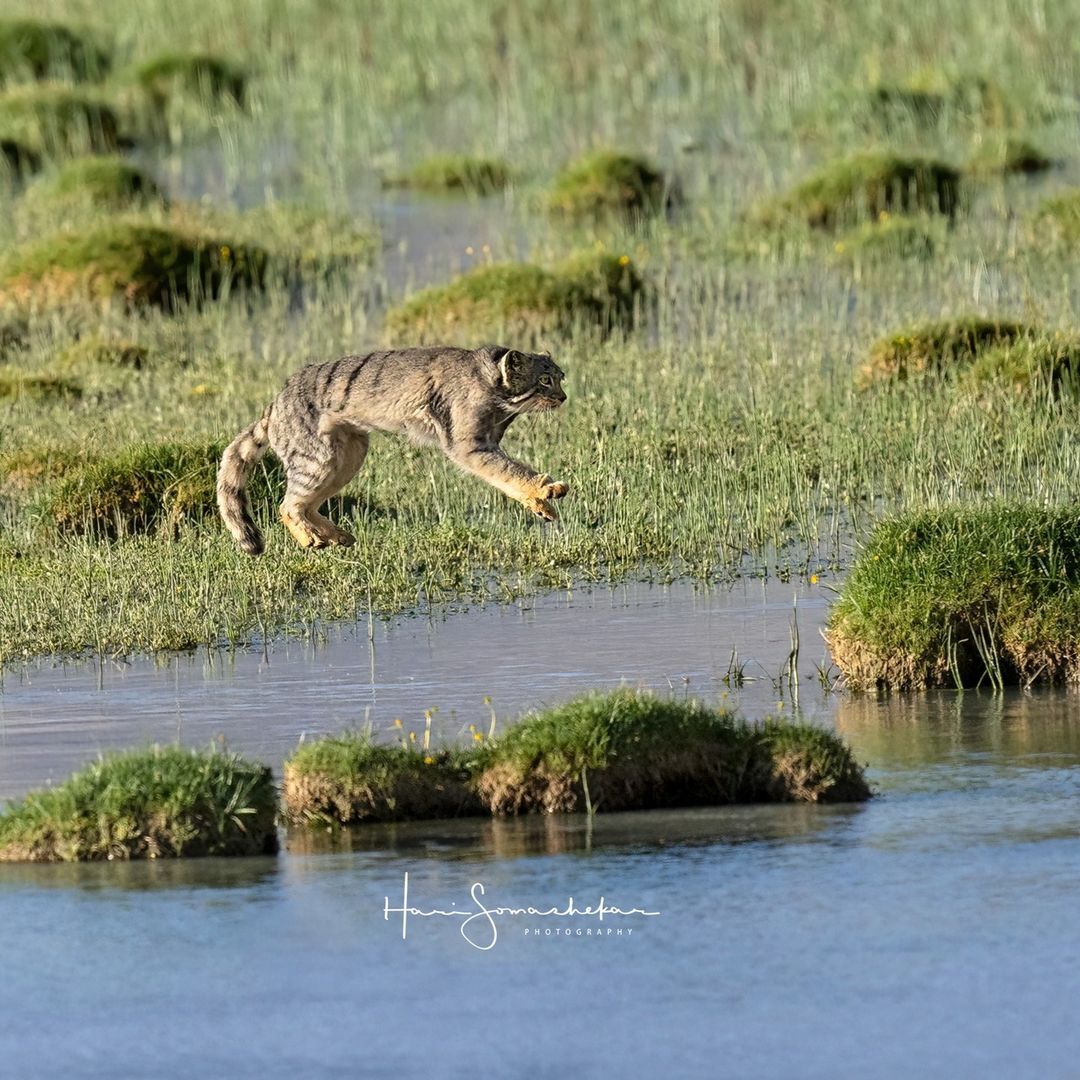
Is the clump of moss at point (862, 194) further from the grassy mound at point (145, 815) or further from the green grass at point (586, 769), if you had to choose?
the grassy mound at point (145, 815)

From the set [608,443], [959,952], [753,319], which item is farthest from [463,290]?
[959,952]

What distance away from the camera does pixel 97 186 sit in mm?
28016

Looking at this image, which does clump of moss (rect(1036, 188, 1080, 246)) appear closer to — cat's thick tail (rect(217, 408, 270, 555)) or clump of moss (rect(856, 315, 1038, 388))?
clump of moss (rect(856, 315, 1038, 388))

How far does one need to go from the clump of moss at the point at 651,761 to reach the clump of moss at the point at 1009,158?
744 inches

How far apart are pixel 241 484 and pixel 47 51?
25.2m

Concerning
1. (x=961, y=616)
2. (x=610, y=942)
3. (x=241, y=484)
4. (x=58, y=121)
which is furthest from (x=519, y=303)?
(x=610, y=942)

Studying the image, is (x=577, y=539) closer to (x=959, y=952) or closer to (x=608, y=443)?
(x=608, y=443)

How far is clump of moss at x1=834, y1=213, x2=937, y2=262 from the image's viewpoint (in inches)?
939

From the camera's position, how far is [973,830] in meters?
9.56

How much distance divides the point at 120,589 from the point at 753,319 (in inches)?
359

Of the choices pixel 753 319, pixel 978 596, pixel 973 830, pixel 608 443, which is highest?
pixel 753 319

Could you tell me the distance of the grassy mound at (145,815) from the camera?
932 centimetres

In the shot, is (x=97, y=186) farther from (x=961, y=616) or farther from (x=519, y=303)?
(x=961, y=616)

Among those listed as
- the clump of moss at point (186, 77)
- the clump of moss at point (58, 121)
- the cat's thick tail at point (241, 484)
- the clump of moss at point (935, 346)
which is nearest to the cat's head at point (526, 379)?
the cat's thick tail at point (241, 484)
